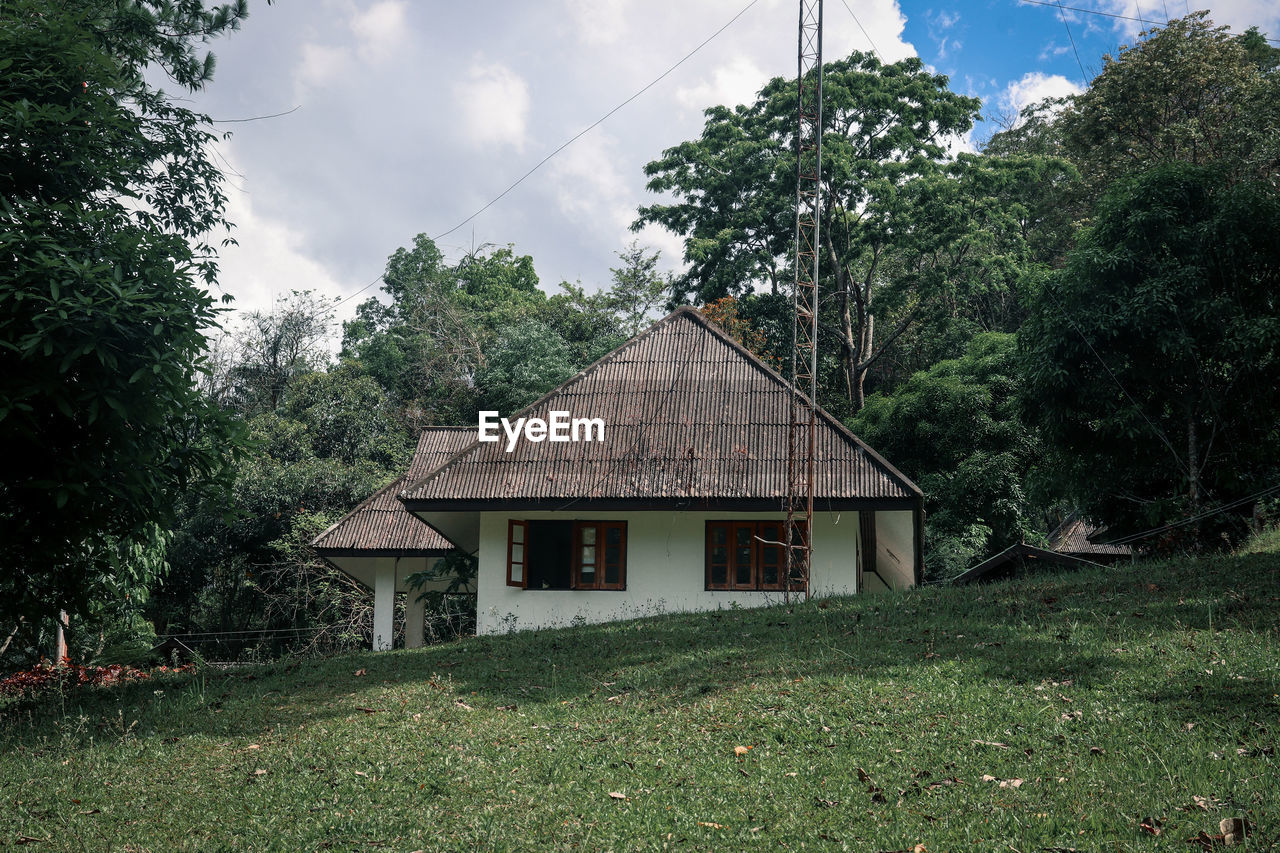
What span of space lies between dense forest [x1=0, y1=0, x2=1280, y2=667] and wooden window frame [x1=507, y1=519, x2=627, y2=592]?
4.75 meters

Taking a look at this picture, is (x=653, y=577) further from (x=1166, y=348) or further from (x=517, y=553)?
(x=1166, y=348)

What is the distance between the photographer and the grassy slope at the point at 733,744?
620cm

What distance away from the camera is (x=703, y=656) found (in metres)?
11.4

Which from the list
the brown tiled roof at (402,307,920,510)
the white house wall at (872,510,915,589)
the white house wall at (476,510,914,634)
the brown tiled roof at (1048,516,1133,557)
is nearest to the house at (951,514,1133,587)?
the brown tiled roof at (1048,516,1133,557)

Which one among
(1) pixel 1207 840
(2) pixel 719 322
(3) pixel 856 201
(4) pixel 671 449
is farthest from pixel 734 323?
(1) pixel 1207 840

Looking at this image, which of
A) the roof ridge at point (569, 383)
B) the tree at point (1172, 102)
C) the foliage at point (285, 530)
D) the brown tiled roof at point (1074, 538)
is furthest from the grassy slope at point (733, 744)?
the tree at point (1172, 102)

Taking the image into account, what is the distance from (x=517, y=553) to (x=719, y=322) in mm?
16918

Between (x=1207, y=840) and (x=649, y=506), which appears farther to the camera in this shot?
(x=649, y=506)

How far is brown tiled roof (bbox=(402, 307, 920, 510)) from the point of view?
57.4ft

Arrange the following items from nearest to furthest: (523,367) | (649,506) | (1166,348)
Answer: (1166,348), (649,506), (523,367)

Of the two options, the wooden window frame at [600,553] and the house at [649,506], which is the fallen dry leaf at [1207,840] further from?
the wooden window frame at [600,553]

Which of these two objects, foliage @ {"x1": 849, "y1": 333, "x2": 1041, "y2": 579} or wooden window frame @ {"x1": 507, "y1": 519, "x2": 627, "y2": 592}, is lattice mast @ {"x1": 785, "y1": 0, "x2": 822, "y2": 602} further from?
foliage @ {"x1": 849, "y1": 333, "x2": 1041, "y2": 579}

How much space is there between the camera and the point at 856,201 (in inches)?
1358

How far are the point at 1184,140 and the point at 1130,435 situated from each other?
1592 centimetres
